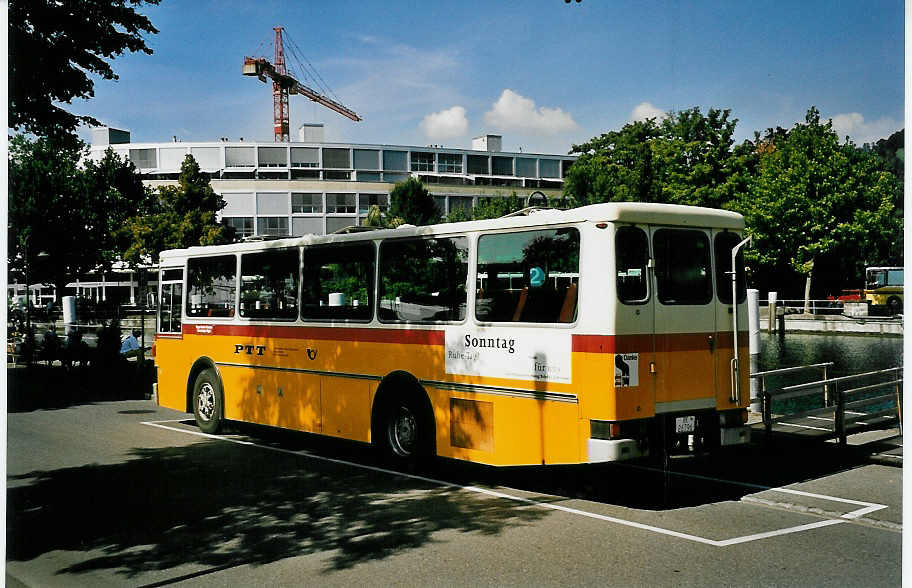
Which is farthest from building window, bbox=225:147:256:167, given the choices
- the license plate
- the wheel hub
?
the license plate

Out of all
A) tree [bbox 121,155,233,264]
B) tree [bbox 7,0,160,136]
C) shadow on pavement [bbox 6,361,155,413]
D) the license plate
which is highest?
tree [bbox 121,155,233,264]

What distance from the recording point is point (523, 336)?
29.8 feet

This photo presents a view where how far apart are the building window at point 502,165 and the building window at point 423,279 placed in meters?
90.1

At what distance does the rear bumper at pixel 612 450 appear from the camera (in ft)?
27.2

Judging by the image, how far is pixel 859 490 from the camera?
905cm

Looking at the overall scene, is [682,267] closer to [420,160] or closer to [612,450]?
[612,450]

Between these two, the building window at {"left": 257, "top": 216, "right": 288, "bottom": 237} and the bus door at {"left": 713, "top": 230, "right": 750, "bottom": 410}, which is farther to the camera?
the building window at {"left": 257, "top": 216, "right": 288, "bottom": 237}

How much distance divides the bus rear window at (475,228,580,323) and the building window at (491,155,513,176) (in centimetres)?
9122

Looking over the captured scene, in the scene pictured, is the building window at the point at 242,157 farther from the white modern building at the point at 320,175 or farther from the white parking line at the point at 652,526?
the white parking line at the point at 652,526

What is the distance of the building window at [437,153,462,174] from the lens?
319 ft

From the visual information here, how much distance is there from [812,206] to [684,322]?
3620 centimetres

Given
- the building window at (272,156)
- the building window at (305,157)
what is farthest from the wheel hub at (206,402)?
the building window at (305,157)

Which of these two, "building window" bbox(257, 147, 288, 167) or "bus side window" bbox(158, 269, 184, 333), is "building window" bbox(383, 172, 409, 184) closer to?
"building window" bbox(257, 147, 288, 167)

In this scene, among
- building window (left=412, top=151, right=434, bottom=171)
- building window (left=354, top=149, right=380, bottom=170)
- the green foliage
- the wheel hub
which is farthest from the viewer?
building window (left=412, top=151, right=434, bottom=171)
